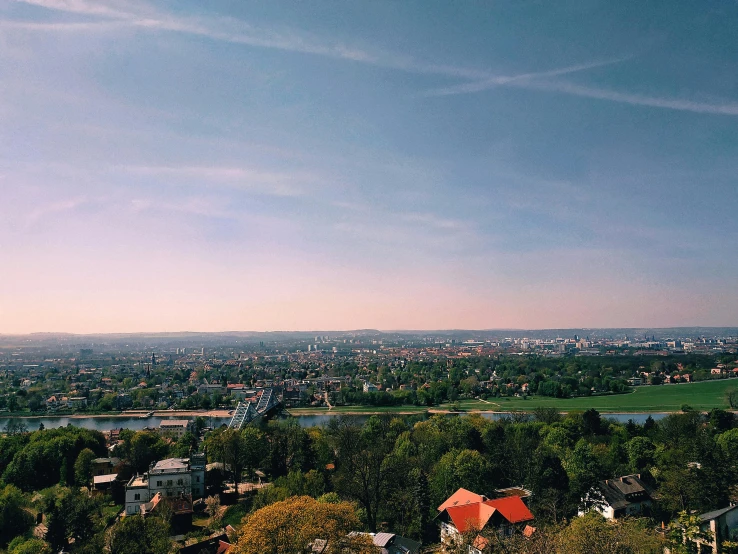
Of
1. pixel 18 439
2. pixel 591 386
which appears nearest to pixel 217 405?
pixel 18 439

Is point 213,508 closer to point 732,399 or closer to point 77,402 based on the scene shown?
point 732,399

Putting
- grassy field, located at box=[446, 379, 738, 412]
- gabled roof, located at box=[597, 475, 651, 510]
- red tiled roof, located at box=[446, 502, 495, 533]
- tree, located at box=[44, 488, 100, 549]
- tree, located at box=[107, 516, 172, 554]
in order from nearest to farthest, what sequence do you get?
tree, located at box=[107, 516, 172, 554]
red tiled roof, located at box=[446, 502, 495, 533]
tree, located at box=[44, 488, 100, 549]
gabled roof, located at box=[597, 475, 651, 510]
grassy field, located at box=[446, 379, 738, 412]

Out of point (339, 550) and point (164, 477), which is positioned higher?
point (339, 550)

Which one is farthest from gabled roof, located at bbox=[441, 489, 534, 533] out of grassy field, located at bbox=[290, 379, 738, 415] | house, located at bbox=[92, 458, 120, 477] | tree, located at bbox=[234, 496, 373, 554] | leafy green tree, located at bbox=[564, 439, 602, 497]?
grassy field, located at bbox=[290, 379, 738, 415]

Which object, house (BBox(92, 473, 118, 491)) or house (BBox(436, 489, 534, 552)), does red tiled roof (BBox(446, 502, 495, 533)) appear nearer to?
house (BBox(436, 489, 534, 552))

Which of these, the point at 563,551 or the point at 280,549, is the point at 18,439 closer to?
the point at 280,549

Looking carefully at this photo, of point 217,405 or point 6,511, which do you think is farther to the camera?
point 217,405
